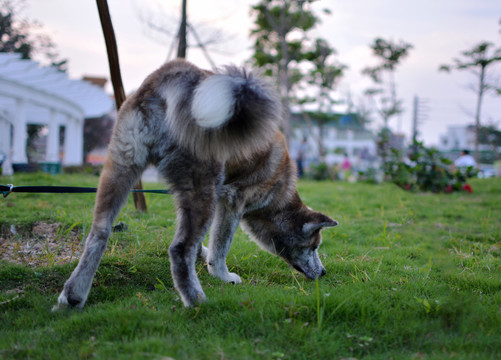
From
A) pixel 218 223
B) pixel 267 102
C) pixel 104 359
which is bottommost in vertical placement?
pixel 104 359

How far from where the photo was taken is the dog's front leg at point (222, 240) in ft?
12.5

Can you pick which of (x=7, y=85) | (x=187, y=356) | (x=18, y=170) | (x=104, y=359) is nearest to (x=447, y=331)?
(x=187, y=356)

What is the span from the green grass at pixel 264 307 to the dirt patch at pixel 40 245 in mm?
84

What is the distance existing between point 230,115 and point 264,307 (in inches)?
56.5

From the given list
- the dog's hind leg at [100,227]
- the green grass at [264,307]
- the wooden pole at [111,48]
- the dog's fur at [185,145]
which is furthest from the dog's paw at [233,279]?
the wooden pole at [111,48]

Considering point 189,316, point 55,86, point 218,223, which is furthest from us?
point 55,86

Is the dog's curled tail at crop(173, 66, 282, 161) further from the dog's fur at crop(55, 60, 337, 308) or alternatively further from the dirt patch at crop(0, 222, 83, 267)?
the dirt patch at crop(0, 222, 83, 267)

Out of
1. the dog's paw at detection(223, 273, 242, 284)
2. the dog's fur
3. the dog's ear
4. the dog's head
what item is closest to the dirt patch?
the dog's fur

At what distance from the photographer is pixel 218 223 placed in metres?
3.90

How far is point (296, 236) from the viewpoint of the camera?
413 centimetres

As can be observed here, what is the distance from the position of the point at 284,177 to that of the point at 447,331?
205 centimetres

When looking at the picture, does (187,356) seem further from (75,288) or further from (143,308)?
(75,288)

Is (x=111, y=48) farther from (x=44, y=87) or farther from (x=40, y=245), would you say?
(x=44, y=87)

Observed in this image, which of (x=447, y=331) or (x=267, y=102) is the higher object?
(x=267, y=102)
